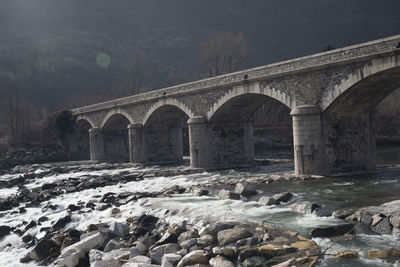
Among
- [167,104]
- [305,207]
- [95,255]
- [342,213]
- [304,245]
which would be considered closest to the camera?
[304,245]

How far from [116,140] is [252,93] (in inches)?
889

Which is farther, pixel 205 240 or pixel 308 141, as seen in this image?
pixel 308 141

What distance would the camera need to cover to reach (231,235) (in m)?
8.02

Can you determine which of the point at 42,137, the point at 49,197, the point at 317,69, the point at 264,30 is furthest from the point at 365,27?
the point at 49,197

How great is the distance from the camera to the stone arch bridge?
1463cm

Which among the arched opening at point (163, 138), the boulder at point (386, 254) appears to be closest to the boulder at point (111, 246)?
the boulder at point (386, 254)

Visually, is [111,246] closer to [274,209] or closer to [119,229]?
[119,229]

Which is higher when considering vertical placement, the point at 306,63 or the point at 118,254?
the point at 306,63

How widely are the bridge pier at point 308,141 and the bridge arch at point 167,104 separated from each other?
30.2 ft

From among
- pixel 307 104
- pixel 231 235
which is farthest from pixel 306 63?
pixel 231 235

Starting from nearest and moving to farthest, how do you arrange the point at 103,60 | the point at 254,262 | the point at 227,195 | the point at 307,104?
the point at 254,262 < the point at 227,195 < the point at 307,104 < the point at 103,60

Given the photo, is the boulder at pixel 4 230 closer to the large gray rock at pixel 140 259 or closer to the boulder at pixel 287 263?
the large gray rock at pixel 140 259

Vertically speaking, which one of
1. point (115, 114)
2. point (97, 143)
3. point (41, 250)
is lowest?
point (41, 250)

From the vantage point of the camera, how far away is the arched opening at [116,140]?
124ft
